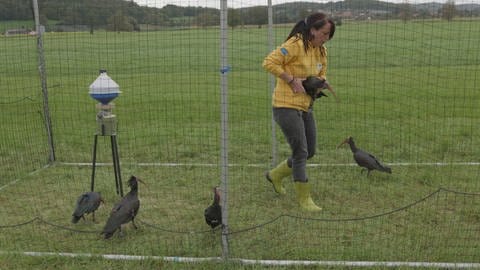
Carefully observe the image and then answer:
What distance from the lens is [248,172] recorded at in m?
6.09

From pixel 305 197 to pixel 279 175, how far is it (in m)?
0.48

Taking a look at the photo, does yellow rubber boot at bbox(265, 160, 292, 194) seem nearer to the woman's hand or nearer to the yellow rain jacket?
the yellow rain jacket

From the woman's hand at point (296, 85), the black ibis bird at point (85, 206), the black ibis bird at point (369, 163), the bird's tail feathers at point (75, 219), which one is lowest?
the bird's tail feathers at point (75, 219)

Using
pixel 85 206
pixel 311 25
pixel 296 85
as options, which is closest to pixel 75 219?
pixel 85 206

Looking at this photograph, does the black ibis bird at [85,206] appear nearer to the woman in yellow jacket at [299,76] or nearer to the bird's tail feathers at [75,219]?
the bird's tail feathers at [75,219]

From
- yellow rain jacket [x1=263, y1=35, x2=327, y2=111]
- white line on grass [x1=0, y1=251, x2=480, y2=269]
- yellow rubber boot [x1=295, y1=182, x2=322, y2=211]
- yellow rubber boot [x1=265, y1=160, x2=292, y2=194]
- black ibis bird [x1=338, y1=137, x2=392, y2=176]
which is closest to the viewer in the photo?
white line on grass [x1=0, y1=251, x2=480, y2=269]

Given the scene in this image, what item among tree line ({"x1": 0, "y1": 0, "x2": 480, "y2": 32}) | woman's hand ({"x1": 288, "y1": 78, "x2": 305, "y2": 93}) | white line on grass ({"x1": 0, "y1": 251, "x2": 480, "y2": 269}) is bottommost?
white line on grass ({"x1": 0, "y1": 251, "x2": 480, "y2": 269})

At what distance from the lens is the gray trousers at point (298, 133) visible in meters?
4.47

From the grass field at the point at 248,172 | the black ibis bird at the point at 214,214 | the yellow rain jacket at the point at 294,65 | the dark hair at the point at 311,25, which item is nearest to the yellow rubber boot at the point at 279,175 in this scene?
the grass field at the point at 248,172

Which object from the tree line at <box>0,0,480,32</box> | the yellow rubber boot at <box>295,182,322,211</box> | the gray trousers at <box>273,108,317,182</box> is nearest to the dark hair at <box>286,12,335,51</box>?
the gray trousers at <box>273,108,317,182</box>

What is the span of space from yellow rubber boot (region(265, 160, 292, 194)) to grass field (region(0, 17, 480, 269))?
0.42 feet

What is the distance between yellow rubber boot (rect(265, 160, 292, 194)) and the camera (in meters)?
5.14

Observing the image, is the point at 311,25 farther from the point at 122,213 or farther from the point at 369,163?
the point at 122,213

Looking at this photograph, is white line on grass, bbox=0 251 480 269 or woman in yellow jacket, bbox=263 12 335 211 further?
woman in yellow jacket, bbox=263 12 335 211
